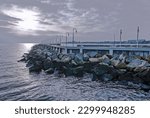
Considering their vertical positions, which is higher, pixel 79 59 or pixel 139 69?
pixel 79 59

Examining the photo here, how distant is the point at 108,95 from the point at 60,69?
13864 mm

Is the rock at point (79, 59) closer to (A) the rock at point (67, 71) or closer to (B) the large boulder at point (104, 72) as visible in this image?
(A) the rock at point (67, 71)

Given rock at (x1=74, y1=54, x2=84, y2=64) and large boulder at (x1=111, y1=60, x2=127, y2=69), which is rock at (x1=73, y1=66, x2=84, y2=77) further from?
large boulder at (x1=111, y1=60, x2=127, y2=69)

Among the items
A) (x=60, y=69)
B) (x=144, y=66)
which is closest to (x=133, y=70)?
(x=144, y=66)

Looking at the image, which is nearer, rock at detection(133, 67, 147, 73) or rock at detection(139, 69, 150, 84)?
rock at detection(139, 69, 150, 84)

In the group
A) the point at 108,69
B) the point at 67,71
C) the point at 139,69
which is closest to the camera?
the point at 139,69

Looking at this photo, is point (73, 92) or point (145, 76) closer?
point (73, 92)

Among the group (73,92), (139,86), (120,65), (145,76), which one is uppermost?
(120,65)

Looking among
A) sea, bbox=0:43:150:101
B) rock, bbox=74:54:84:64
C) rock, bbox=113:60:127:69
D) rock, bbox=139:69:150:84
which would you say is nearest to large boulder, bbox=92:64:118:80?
sea, bbox=0:43:150:101

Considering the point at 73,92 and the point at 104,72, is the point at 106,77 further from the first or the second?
the point at 73,92

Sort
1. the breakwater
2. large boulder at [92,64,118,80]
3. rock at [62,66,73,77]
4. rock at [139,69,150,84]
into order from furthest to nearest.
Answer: rock at [62,66,73,77] → large boulder at [92,64,118,80] → the breakwater → rock at [139,69,150,84]

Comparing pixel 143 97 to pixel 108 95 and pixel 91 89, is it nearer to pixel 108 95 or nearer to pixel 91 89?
pixel 108 95

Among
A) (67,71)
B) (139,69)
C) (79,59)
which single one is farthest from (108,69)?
(79,59)

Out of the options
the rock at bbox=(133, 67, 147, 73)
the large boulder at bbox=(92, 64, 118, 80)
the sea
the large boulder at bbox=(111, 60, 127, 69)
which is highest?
the large boulder at bbox=(111, 60, 127, 69)
